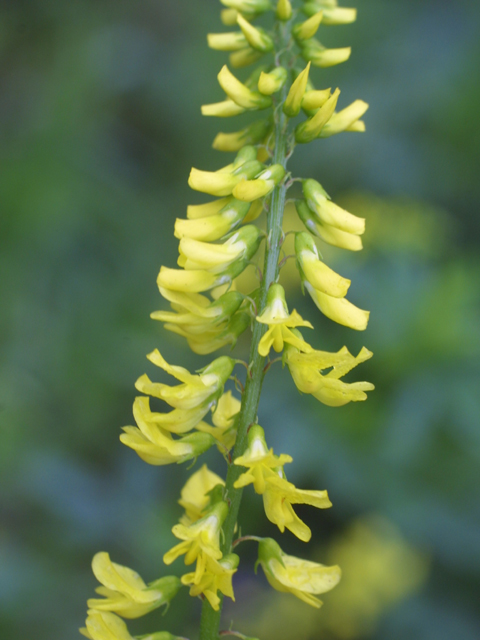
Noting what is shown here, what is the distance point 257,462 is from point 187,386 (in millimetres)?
311

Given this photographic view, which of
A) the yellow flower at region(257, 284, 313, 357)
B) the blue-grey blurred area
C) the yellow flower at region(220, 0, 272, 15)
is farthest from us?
the blue-grey blurred area

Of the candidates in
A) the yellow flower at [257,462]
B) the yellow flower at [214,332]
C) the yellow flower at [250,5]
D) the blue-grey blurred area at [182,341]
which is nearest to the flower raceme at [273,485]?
the yellow flower at [257,462]

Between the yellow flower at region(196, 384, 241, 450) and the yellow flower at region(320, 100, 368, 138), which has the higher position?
the yellow flower at region(320, 100, 368, 138)

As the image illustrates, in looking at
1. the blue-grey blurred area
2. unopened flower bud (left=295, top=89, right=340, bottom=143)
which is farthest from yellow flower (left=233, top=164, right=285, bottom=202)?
the blue-grey blurred area

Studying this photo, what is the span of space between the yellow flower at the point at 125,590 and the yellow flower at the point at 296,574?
0.98ft

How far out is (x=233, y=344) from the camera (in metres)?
1.88

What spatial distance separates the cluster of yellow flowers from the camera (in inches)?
65.2

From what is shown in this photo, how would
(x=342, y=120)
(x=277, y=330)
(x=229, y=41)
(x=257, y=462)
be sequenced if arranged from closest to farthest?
(x=257, y=462)
(x=277, y=330)
(x=342, y=120)
(x=229, y=41)

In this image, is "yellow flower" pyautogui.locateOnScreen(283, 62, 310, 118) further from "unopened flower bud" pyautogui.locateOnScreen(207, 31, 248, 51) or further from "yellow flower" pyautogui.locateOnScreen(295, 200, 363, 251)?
"unopened flower bud" pyautogui.locateOnScreen(207, 31, 248, 51)

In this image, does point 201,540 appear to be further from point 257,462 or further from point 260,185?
point 260,185

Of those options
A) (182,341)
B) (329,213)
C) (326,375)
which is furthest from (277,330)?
(182,341)

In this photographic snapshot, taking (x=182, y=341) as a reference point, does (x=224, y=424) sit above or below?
above

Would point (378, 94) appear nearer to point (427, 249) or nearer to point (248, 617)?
point (427, 249)

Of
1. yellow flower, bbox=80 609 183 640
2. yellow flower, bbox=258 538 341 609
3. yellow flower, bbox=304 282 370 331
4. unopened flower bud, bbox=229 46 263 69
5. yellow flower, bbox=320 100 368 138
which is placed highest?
unopened flower bud, bbox=229 46 263 69
